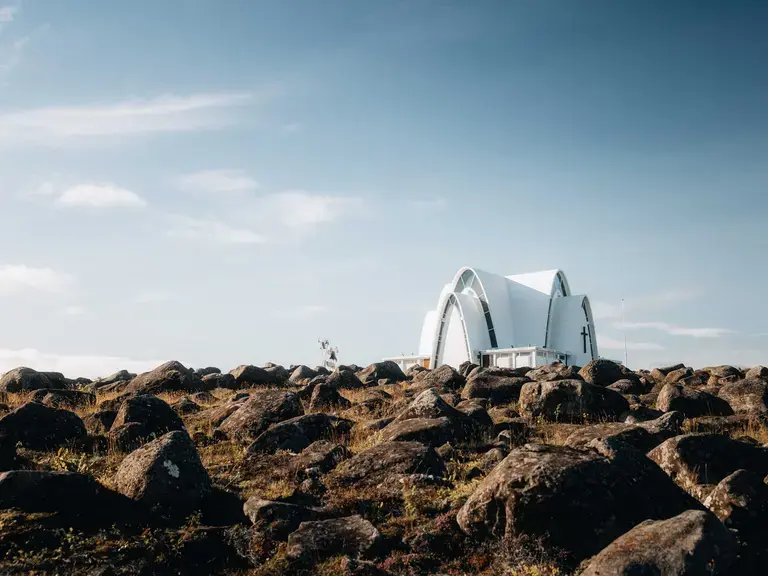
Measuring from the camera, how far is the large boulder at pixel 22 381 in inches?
1077

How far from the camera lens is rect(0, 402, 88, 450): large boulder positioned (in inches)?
599

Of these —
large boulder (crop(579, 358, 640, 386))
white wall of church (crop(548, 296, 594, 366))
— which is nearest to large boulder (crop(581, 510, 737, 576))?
large boulder (crop(579, 358, 640, 386))

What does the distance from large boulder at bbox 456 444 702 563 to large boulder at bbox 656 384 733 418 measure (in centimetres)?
982

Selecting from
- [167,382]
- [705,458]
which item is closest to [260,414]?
[705,458]

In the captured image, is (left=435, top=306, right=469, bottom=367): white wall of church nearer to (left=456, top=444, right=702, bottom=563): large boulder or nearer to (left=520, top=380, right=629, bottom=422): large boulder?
(left=520, top=380, right=629, bottom=422): large boulder

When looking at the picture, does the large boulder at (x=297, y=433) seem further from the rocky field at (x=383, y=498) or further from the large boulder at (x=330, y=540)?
the large boulder at (x=330, y=540)

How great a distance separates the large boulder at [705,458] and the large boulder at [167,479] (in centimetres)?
790

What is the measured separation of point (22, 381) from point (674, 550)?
27.0 m

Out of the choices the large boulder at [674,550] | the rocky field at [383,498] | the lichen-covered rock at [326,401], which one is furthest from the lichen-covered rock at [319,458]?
the lichen-covered rock at [326,401]

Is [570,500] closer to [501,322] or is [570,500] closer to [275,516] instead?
[275,516]

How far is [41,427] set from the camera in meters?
15.6

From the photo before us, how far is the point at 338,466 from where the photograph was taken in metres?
13.1

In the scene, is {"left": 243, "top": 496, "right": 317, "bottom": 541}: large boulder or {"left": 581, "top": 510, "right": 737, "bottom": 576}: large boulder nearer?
{"left": 581, "top": 510, "right": 737, "bottom": 576}: large boulder

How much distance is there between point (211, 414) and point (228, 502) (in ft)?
28.0
